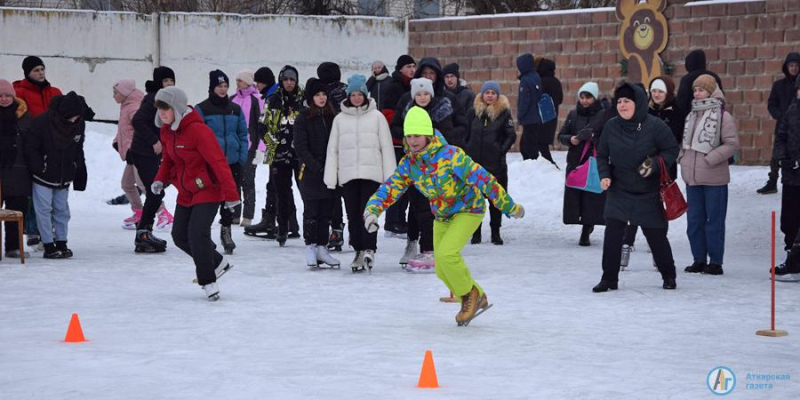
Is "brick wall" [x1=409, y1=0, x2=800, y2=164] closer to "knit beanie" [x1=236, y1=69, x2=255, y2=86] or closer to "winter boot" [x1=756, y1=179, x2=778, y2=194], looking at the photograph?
"winter boot" [x1=756, y1=179, x2=778, y2=194]

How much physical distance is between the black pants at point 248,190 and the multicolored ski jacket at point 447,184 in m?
6.55

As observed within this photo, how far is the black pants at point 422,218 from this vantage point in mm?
12242

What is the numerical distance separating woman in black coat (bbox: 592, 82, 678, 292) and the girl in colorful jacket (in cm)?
189

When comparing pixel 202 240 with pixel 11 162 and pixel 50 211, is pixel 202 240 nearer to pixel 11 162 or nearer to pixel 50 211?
pixel 50 211

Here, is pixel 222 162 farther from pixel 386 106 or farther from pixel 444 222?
pixel 386 106

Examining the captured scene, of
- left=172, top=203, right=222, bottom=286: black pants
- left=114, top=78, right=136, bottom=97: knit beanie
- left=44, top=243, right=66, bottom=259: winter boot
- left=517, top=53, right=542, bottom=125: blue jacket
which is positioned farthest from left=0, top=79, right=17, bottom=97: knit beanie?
left=517, top=53, right=542, bottom=125: blue jacket

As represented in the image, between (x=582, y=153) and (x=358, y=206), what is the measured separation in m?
3.71

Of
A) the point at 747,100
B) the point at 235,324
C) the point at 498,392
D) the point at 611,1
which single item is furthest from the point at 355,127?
the point at 611,1

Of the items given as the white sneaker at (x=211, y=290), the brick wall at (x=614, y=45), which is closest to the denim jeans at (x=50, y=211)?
the white sneaker at (x=211, y=290)

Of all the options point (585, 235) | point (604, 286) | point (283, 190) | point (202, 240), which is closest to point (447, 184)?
point (202, 240)

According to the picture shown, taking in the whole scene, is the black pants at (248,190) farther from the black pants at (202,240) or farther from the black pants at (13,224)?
the black pants at (202,240)

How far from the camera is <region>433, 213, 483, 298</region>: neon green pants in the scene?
8.98 metres

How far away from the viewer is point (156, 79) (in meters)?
14.4

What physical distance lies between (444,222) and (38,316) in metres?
3.05
